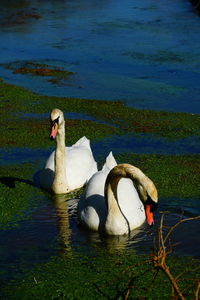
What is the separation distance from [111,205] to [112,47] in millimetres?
15323

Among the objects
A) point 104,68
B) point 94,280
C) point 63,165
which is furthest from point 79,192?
point 104,68

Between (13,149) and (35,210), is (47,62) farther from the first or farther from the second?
(35,210)

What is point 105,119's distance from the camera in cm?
1432

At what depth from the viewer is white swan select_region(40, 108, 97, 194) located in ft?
32.5

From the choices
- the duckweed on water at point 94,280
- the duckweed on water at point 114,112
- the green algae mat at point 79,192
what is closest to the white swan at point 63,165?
the green algae mat at point 79,192

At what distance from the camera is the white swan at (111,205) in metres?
8.18

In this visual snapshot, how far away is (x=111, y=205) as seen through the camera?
8.22 metres

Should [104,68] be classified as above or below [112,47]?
above

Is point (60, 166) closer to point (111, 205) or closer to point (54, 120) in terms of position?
point (54, 120)

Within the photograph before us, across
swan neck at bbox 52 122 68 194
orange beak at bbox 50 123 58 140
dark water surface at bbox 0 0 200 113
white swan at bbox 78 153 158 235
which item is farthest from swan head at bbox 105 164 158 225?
dark water surface at bbox 0 0 200 113

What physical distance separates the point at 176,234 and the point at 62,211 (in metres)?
1.81

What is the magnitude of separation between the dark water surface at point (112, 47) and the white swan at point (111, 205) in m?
6.49

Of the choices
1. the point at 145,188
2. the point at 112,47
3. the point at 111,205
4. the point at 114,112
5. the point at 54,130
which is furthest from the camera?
the point at 112,47

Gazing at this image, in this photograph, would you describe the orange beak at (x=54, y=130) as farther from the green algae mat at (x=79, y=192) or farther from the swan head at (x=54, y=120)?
the green algae mat at (x=79, y=192)
